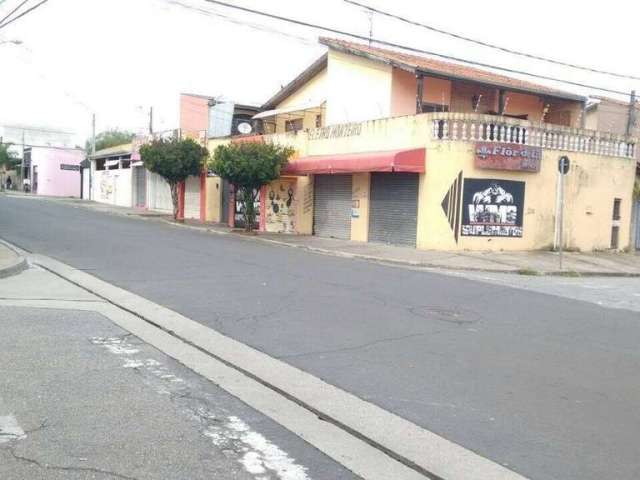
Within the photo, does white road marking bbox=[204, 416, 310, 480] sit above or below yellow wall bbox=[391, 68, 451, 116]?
below

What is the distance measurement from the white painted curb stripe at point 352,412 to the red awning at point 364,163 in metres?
12.7

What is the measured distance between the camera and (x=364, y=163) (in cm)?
2123

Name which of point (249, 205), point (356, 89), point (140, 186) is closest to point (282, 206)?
point (249, 205)

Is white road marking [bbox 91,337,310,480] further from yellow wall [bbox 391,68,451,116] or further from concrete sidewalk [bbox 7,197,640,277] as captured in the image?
yellow wall [bbox 391,68,451,116]

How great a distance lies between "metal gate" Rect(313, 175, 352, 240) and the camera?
78.7 ft

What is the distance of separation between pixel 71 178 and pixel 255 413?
62.0 m

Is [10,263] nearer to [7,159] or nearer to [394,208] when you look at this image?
[394,208]

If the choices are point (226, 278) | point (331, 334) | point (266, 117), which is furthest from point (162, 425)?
point (266, 117)

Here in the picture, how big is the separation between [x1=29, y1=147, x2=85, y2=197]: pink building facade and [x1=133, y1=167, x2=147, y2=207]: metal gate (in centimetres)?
2081

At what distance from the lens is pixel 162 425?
4770 millimetres

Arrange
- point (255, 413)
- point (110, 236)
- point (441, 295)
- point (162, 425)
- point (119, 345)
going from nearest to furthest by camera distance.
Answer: point (162, 425) → point (255, 413) → point (119, 345) → point (441, 295) → point (110, 236)

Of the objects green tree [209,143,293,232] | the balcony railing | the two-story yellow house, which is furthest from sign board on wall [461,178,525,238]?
green tree [209,143,293,232]

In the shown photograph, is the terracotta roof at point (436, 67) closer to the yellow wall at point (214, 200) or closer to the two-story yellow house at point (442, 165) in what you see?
the two-story yellow house at point (442, 165)

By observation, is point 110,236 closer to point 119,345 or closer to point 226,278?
point 226,278
